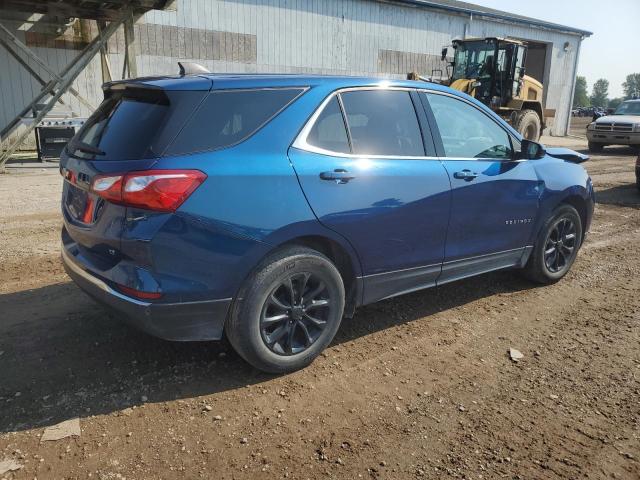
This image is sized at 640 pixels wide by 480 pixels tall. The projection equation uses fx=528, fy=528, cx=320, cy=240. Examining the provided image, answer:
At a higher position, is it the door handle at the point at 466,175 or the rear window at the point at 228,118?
the rear window at the point at 228,118

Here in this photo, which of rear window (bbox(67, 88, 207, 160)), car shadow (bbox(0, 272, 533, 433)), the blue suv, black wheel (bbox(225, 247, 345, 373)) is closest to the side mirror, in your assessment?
the blue suv

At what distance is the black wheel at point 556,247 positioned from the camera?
4738 millimetres

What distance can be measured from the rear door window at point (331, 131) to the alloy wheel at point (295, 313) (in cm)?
81

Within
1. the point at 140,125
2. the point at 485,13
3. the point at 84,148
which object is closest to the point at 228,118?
the point at 140,125

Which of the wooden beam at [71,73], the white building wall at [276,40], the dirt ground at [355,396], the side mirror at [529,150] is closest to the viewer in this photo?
the dirt ground at [355,396]

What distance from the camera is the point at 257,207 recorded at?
114 inches

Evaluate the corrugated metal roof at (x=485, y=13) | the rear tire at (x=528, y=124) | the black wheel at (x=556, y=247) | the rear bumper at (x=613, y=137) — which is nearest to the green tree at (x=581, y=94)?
the corrugated metal roof at (x=485, y=13)

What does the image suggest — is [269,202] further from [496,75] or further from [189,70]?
[496,75]

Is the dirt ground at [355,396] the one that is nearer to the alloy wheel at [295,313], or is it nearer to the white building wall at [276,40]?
the alloy wheel at [295,313]

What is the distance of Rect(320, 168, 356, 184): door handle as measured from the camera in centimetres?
317

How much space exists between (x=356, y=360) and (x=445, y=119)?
190 cm

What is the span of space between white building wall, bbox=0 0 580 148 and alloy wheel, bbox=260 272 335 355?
14381mm

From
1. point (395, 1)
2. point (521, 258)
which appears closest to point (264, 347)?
point (521, 258)

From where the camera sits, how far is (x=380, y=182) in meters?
3.41
